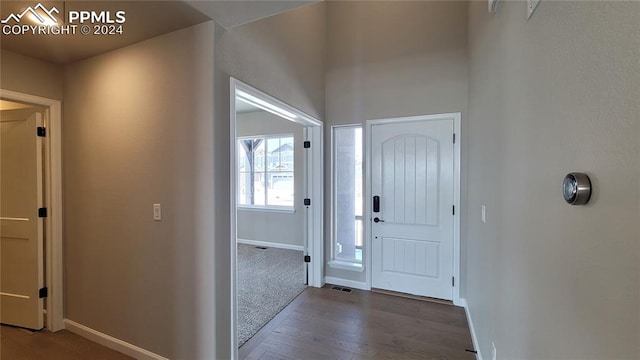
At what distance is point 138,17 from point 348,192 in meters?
2.73

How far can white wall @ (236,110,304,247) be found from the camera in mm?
5254

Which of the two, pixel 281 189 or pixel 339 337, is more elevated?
pixel 281 189

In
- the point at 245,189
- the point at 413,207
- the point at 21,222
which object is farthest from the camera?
the point at 245,189

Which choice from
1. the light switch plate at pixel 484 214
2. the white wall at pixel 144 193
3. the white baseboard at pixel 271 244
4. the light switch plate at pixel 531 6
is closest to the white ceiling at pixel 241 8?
the white wall at pixel 144 193

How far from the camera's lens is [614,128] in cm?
57

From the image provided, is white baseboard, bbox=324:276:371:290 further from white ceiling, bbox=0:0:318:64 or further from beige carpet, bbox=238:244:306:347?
white ceiling, bbox=0:0:318:64

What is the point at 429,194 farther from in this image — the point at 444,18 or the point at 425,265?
the point at 444,18

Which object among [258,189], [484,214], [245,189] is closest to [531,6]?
[484,214]

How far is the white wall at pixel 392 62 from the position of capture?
298 cm

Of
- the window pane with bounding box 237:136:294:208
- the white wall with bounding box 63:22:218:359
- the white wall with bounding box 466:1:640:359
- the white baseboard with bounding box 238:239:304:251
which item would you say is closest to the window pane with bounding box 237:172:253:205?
the window pane with bounding box 237:136:294:208

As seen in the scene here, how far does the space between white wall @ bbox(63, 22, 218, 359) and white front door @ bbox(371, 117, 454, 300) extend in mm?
2102

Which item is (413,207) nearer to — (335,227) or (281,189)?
(335,227)

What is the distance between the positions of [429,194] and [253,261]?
309 centimetres

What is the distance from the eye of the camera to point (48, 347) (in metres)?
2.27
